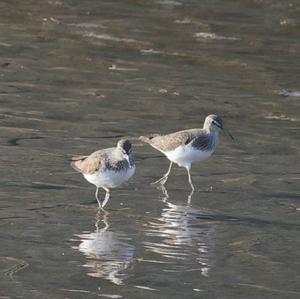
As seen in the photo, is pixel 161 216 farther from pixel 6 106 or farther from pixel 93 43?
pixel 93 43

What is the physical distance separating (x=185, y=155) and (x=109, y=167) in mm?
1703

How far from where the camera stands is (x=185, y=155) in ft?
46.6

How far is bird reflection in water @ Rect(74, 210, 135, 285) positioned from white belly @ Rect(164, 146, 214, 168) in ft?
6.58

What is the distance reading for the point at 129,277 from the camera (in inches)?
411

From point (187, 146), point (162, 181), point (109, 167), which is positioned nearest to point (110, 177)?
point (109, 167)

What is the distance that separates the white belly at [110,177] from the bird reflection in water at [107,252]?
18.9 inches

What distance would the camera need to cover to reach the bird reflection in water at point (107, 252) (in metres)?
10.5

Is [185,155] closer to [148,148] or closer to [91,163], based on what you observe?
[91,163]

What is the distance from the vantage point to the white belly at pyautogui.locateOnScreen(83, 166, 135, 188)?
41.8ft

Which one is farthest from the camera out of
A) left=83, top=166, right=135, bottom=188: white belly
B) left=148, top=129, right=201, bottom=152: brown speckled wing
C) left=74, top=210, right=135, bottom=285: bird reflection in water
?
left=148, top=129, right=201, bottom=152: brown speckled wing

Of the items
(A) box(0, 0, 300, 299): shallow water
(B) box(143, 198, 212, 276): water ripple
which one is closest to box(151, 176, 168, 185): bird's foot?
(A) box(0, 0, 300, 299): shallow water

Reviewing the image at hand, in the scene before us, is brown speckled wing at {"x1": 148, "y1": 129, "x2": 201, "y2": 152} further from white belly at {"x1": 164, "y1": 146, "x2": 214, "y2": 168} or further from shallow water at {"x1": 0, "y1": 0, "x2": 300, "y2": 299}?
shallow water at {"x1": 0, "y1": 0, "x2": 300, "y2": 299}

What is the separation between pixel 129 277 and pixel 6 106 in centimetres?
788

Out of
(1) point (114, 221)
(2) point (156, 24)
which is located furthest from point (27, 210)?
(2) point (156, 24)
